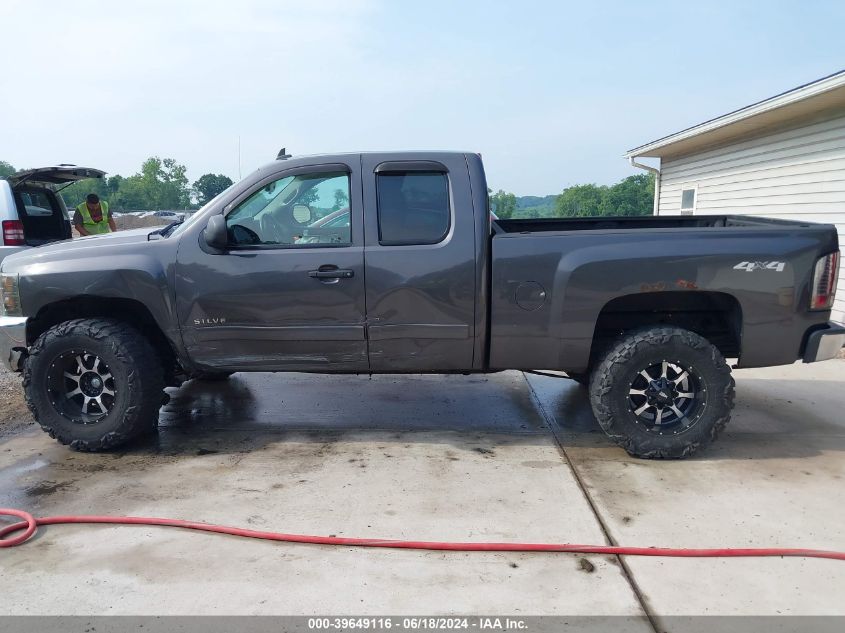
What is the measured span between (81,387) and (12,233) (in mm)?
4096

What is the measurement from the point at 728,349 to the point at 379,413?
105 inches

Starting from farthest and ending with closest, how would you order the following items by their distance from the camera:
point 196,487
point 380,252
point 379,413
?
1. point 379,413
2. point 380,252
3. point 196,487

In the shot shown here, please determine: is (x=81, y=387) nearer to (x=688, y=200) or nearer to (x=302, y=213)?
(x=302, y=213)

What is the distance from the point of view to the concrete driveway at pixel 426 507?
2592 millimetres

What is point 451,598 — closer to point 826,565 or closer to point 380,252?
point 826,565

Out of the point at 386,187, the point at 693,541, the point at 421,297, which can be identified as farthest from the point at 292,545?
the point at 386,187

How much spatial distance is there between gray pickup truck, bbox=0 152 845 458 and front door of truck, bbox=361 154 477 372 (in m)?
0.01

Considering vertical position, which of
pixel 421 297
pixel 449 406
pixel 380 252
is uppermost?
pixel 380 252

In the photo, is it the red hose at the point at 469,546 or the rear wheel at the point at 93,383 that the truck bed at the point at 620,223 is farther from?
the rear wheel at the point at 93,383

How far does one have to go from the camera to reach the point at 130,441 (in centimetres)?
429

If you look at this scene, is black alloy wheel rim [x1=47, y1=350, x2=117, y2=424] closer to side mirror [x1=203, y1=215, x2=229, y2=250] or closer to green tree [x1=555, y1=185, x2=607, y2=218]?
side mirror [x1=203, y1=215, x2=229, y2=250]

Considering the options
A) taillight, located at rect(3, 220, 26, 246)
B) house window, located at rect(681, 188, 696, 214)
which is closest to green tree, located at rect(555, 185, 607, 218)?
house window, located at rect(681, 188, 696, 214)

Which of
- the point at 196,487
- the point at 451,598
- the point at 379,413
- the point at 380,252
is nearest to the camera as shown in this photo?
Result: the point at 451,598

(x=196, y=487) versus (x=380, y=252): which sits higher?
(x=380, y=252)
